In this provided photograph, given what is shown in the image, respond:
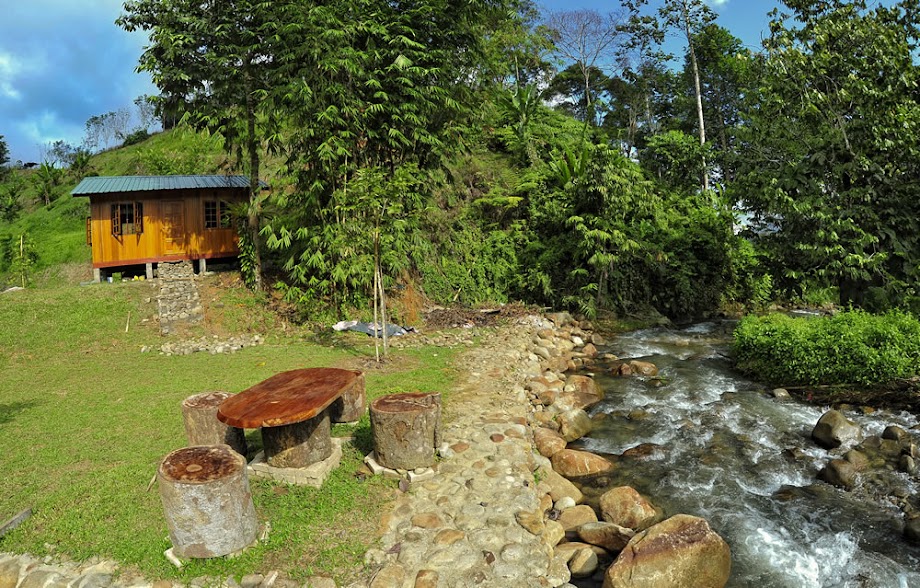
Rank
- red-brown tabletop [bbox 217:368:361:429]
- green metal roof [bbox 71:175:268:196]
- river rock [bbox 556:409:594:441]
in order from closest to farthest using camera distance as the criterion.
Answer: red-brown tabletop [bbox 217:368:361:429] → river rock [bbox 556:409:594:441] → green metal roof [bbox 71:175:268:196]

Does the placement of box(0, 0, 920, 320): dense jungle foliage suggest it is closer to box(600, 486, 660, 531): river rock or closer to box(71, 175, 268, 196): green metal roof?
box(71, 175, 268, 196): green metal roof

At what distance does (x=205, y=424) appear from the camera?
5812 millimetres

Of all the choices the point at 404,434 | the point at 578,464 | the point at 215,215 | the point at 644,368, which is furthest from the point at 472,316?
the point at 404,434

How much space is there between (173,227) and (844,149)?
61.3 feet

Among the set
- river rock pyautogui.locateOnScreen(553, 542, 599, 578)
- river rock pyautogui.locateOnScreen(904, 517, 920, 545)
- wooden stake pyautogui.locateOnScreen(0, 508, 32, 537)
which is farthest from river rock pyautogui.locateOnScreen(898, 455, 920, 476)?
wooden stake pyautogui.locateOnScreen(0, 508, 32, 537)

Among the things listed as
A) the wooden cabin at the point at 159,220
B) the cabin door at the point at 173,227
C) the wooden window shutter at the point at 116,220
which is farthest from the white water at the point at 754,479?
the wooden window shutter at the point at 116,220

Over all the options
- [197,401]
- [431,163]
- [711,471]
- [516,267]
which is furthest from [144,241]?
[711,471]

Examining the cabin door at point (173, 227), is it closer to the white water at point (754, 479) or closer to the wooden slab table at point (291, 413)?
the wooden slab table at point (291, 413)

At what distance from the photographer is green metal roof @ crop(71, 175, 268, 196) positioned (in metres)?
16.2

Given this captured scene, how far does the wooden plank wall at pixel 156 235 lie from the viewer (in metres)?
16.5

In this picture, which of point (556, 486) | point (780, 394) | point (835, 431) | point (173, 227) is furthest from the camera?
point (173, 227)

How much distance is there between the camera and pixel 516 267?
1822cm

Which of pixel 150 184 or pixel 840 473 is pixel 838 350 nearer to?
pixel 840 473

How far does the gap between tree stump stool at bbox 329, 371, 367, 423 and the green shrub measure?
8.33 meters
